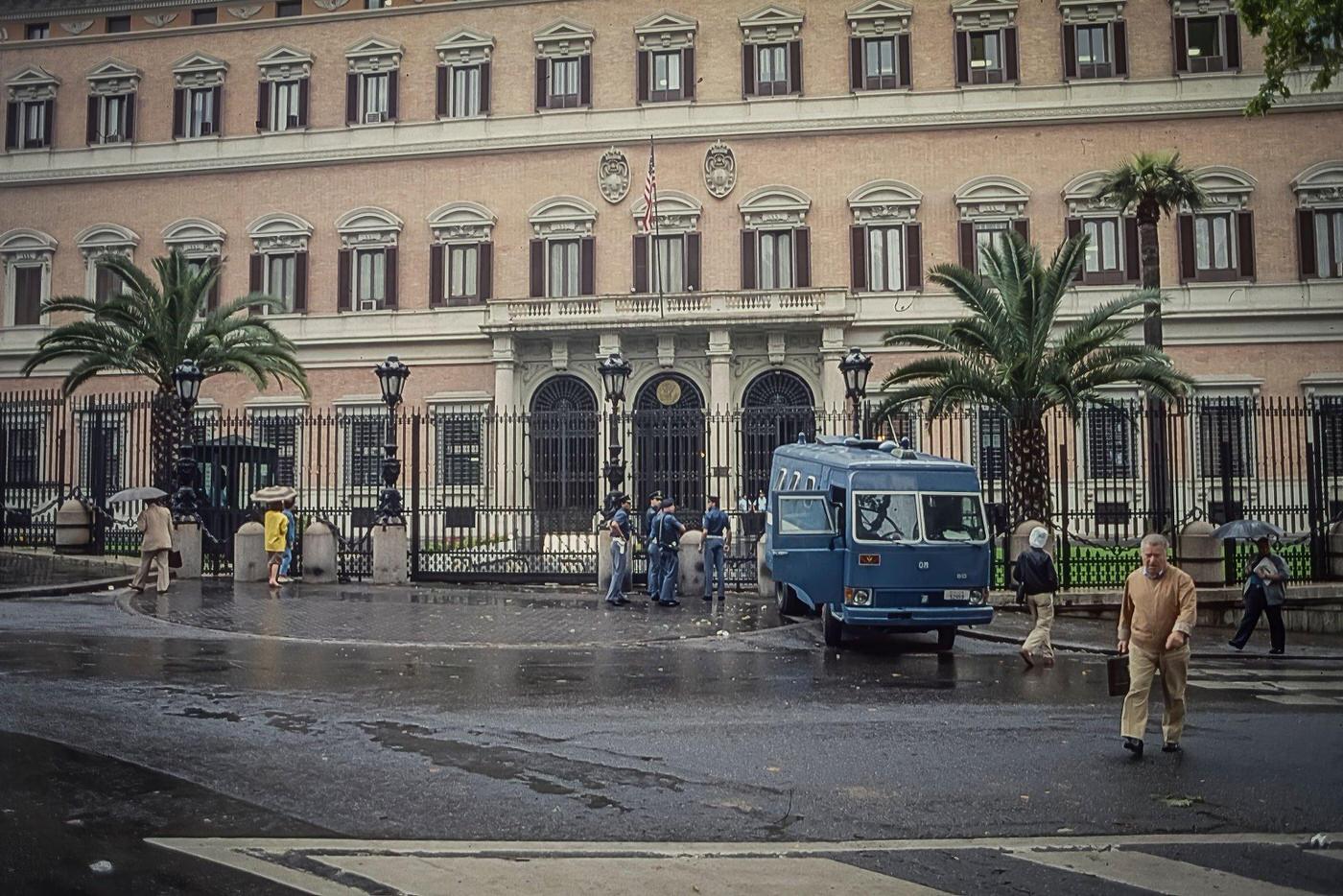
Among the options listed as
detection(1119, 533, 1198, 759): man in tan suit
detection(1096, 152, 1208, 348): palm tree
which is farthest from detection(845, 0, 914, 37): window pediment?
detection(1119, 533, 1198, 759): man in tan suit

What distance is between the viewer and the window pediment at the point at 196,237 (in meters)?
39.8

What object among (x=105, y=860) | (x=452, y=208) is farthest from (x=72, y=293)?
(x=105, y=860)

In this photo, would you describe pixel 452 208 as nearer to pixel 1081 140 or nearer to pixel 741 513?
pixel 741 513

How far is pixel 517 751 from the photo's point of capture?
8.38 meters

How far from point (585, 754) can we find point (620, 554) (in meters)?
10.5

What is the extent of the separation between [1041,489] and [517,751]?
15.8m

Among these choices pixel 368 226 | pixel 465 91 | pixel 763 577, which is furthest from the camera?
pixel 368 226

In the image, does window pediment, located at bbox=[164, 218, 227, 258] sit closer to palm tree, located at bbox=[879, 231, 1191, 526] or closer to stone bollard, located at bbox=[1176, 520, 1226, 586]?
palm tree, located at bbox=[879, 231, 1191, 526]

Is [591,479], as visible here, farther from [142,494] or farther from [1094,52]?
[1094,52]

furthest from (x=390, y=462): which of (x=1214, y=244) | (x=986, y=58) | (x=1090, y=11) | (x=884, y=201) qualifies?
(x=1090, y=11)

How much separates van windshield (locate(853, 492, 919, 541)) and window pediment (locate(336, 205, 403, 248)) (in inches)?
1085

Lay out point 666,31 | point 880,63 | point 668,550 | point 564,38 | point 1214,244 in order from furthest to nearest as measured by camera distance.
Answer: point 564,38
point 666,31
point 880,63
point 1214,244
point 668,550

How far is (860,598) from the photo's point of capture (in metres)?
14.1

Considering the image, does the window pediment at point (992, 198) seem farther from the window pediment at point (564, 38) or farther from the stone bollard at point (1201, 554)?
the stone bollard at point (1201, 554)
